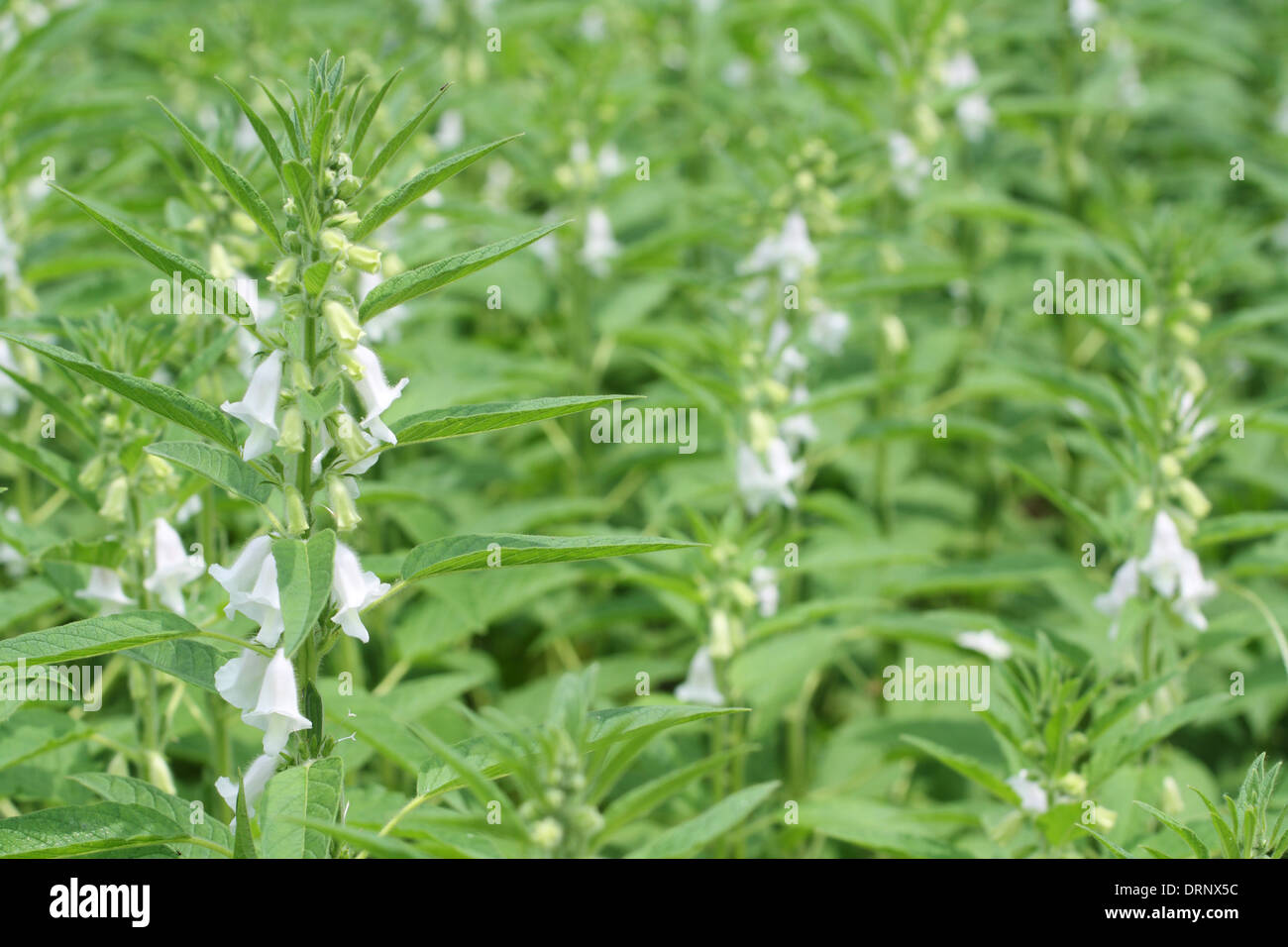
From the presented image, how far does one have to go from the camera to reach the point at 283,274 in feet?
8.18

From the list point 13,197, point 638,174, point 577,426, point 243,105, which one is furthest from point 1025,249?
point 243,105

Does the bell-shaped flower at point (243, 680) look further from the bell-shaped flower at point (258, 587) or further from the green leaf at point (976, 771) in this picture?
the green leaf at point (976, 771)

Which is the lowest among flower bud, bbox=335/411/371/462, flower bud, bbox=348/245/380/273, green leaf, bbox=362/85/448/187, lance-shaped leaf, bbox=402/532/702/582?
lance-shaped leaf, bbox=402/532/702/582

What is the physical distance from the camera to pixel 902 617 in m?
4.58

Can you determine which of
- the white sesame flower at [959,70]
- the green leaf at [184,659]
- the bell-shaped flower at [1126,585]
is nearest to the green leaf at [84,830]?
the green leaf at [184,659]

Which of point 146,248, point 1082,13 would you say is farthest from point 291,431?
point 1082,13

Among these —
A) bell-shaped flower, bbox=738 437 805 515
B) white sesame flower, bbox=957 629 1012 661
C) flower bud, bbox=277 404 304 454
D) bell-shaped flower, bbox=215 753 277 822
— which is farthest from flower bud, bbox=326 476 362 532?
white sesame flower, bbox=957 629 1012 661

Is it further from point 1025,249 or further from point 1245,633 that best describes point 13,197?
point 1025,249

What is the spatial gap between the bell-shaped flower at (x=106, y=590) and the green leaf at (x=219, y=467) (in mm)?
958

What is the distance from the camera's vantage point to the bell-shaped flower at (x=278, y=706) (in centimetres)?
248

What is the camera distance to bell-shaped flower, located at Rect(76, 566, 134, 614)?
3295 millimetres

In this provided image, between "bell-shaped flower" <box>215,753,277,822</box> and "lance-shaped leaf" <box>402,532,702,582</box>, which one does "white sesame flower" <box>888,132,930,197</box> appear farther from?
"bell-shaped flower" <box>215,753,277,822</box>

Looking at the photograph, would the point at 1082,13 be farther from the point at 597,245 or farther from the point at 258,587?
the point at 258,587

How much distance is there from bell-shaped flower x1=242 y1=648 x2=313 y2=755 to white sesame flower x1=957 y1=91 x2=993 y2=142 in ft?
19.7
